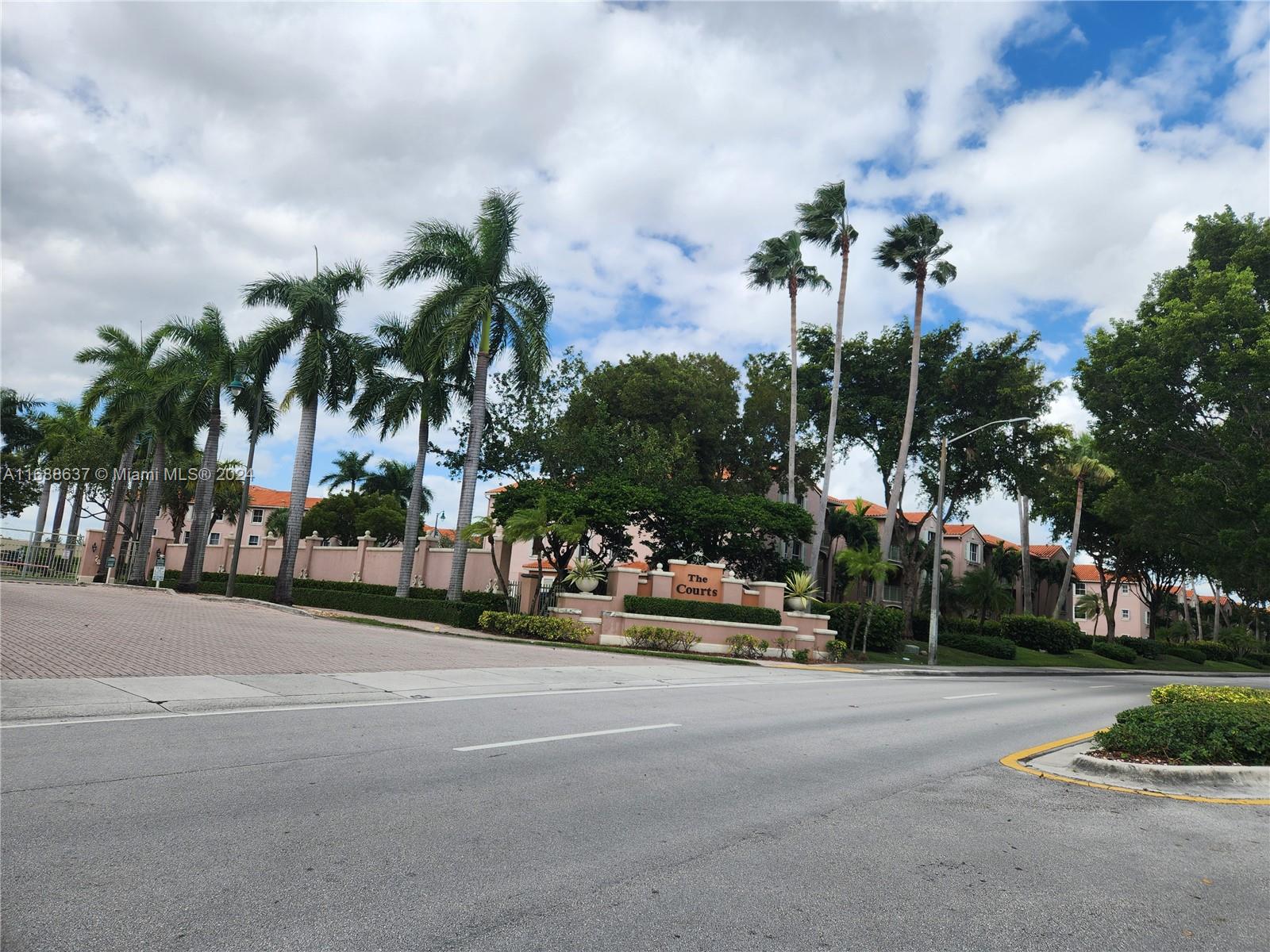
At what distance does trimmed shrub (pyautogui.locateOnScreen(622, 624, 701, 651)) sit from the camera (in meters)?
27.8

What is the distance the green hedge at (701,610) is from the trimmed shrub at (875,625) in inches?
266

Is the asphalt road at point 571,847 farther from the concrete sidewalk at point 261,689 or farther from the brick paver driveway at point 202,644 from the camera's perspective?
the brick paver driveway at point 202,644

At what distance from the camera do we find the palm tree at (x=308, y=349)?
3497 centimetres

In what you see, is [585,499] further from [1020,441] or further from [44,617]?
[1020,441]

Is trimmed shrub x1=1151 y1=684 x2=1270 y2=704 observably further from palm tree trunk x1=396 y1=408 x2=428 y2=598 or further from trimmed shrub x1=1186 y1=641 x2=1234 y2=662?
trimmed shrub x1=1186 y1=641 x2=1234 y2=662

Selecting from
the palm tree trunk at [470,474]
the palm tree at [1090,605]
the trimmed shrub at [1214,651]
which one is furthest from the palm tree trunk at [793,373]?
the palm tree at [1090,605]

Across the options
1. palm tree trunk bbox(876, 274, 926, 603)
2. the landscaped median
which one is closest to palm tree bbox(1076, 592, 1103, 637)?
palm tree trunk bbox(876, 274, 926, 603)

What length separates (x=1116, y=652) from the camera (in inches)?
1956

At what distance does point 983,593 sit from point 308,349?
157 feet

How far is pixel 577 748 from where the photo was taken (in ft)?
28.6

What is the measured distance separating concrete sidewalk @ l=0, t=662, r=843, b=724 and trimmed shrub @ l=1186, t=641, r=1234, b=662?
2333 inches

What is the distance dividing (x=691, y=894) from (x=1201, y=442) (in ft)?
101

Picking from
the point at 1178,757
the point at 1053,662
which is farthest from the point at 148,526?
the point at 1053,662

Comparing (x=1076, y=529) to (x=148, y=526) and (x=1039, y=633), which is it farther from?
(x=148, y=526)
